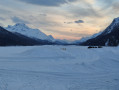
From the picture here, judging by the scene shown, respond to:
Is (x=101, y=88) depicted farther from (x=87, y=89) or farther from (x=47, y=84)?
(x=47, y=84)

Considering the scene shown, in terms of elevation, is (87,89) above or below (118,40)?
below

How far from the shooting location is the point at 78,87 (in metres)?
9.86

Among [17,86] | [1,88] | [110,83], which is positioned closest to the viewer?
[1,88]

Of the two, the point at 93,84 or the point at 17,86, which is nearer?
the point at 17,86

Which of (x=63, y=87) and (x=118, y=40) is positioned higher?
(x=118, y=40)

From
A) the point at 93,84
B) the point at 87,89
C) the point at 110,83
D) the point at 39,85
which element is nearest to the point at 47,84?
the point at 39,85

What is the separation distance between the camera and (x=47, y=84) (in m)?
10.4

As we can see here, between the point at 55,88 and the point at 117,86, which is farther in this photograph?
the point at 117,86

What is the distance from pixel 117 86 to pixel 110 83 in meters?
0.75

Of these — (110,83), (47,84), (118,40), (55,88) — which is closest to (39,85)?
(47,84)

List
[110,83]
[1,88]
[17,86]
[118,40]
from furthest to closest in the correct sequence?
[118,40], [110,83], [17,86], [1,88]

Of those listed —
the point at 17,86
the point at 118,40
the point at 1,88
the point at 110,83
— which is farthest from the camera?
the point at 118,40

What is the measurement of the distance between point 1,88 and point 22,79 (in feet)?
8.20

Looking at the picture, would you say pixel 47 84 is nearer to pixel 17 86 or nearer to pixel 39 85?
pixel 39 85
